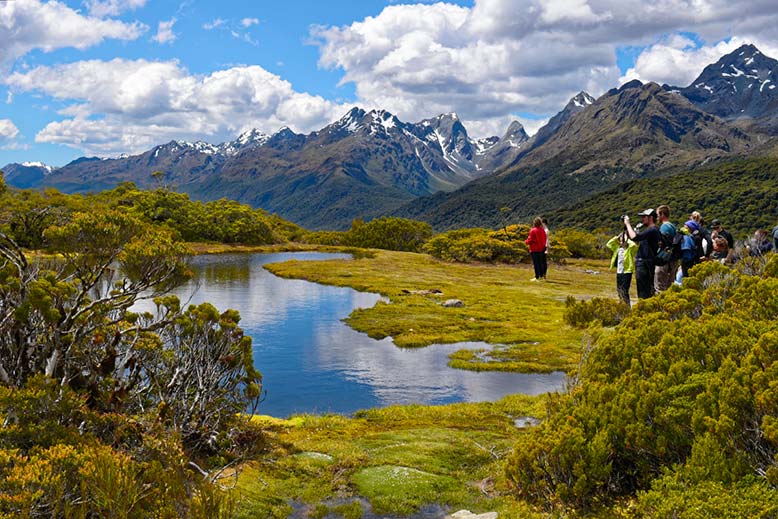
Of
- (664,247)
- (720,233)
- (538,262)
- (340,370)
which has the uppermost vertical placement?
(720,233)

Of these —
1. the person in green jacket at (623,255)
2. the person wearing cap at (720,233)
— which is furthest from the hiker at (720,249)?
the person in green jacket at (623,255)

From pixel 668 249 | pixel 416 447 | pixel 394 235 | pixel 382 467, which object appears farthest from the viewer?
pixel 394 235

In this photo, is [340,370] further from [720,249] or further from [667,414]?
[667,414]

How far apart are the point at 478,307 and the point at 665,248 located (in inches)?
1024

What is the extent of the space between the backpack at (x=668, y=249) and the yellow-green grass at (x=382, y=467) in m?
7.91

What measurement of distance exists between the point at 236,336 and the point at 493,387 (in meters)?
13.6

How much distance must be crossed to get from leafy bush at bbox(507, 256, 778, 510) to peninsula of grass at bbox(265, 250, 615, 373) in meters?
16.1

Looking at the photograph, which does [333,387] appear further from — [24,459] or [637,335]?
[24,459]

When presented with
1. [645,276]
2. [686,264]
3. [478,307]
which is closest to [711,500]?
[645,276]

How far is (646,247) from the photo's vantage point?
21.8 metres

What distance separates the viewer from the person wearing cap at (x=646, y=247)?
21.3m

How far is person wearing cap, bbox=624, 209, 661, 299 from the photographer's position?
21.3 m

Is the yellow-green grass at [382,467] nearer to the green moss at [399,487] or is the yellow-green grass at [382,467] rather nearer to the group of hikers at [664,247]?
the green moss at [399,487]

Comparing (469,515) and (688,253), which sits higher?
(688,253)
